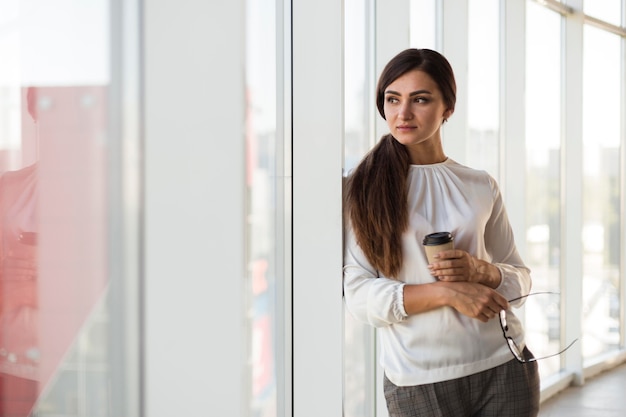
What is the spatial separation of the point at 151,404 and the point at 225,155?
0.38 m

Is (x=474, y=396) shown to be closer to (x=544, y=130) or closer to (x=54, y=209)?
(x=54, y=209)

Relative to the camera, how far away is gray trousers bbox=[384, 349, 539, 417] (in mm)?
1017

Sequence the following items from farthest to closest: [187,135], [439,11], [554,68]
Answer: [554,68] < [439,11] < [187,135]

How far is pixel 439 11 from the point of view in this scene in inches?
66.0

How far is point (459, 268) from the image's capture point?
1.02 m

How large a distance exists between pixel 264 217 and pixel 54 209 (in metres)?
0.60

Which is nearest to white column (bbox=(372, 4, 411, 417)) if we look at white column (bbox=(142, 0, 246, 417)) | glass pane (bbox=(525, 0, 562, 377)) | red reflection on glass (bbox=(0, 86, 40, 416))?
white column (bbox=(142, 0, 246, 417))

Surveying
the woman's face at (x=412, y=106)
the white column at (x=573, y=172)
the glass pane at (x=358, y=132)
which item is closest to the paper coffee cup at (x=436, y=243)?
the woman's face at (x=412, y=106)

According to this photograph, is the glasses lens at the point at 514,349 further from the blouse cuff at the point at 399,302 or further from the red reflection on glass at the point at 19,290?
the red reflection on glass at the point at 19,290

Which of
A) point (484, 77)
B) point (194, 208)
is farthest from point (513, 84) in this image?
point (194, 208)

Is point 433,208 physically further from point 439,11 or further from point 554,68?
point 554,68

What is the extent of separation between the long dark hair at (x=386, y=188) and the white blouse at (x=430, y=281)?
0.05 feet

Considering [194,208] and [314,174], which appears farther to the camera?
[314,174]

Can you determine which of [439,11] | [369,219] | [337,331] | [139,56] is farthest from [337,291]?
[439,11]
